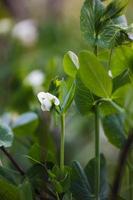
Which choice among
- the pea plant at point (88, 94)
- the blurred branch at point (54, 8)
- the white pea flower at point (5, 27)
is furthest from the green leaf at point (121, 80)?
the blurred branch at point (54, 8)

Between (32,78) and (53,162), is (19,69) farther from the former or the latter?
(53,162)

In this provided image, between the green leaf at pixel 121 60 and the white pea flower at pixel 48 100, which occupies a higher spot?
the white pea flower at pixel 48 100

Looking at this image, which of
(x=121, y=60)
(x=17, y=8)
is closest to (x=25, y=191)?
(x=121, y=60)

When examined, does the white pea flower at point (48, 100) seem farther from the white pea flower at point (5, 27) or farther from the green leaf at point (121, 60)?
the white pea flower at point (5, 27)

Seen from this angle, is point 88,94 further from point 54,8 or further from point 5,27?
point 54,8

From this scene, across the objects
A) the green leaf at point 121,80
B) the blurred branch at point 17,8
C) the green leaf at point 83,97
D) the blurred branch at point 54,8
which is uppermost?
the green leaf at point 83,97

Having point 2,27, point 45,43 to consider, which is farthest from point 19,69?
point 45,43
